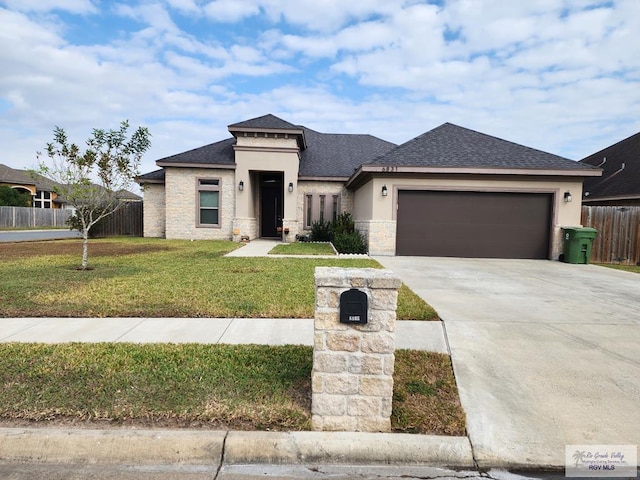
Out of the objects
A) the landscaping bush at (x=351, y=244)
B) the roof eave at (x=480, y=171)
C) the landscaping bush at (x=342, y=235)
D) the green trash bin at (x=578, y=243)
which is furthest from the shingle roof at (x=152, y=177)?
the green trash bin at (x=578, y=243)

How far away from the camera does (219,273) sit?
28.3ft

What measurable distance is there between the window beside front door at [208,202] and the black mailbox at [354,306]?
16.5 m

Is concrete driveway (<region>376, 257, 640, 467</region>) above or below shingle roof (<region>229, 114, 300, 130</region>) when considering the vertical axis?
below

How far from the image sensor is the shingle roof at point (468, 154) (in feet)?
41.7

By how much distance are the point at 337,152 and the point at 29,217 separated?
29.2 metres

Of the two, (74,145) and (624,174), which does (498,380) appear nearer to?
(74,145)

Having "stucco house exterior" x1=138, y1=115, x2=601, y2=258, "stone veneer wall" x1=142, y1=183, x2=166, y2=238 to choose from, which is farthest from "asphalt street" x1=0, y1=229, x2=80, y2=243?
"stucco house exterior" x1=138, y1=115, x2=601, y2=258

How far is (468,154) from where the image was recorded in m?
13.4

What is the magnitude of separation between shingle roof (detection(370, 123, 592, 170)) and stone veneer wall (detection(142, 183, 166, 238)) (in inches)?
485

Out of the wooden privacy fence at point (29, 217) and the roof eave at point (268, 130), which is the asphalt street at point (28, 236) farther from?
the roof eave at point (268, 130)

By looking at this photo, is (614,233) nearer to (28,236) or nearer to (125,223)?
(125,223)

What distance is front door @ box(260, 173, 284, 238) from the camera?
21359 millimetres

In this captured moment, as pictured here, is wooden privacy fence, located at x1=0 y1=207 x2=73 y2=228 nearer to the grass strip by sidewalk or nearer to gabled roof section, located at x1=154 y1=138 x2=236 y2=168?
gabled roof section, located at x1=154 y1=138 x2=236 y2=168

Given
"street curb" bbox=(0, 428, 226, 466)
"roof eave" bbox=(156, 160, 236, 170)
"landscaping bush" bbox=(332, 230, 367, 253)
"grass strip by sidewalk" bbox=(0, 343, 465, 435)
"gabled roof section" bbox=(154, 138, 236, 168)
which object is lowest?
"street curb" bbox=(0, 428, 226, 466)
